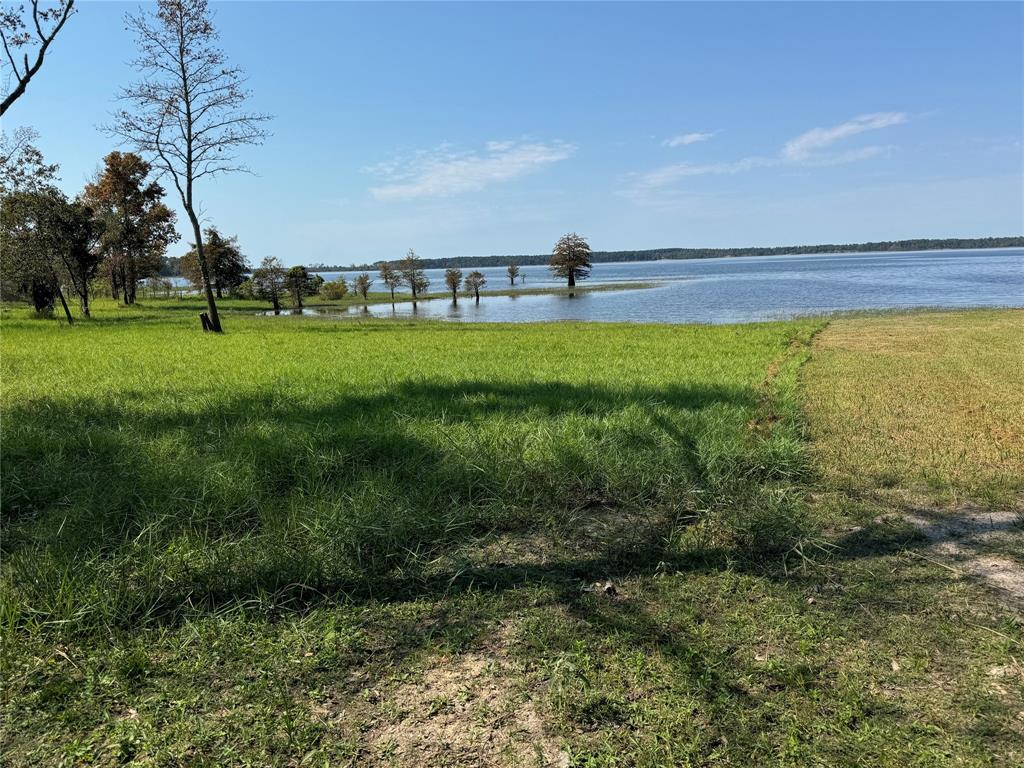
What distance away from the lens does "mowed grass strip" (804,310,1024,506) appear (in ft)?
17.5

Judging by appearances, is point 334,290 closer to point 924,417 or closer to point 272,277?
point 272,277

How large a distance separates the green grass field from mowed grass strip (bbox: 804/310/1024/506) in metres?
0.18

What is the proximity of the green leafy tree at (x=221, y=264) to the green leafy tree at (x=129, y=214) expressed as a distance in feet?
36.0

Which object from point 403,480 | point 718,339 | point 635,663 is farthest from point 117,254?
point 635,663

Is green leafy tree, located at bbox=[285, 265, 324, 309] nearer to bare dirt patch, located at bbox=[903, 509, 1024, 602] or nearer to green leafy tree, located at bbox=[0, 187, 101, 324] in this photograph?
green leafy tree, located at bbox=[0, 187, 101, 324]

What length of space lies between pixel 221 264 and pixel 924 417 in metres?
73.2

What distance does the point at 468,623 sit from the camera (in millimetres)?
3273

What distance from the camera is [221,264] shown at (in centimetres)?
6794

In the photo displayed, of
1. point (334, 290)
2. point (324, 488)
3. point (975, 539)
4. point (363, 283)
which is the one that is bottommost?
point (975, 539)

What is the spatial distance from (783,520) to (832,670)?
169 centimetres

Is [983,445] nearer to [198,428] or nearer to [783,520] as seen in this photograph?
[783,520]

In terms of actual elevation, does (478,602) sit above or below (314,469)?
below

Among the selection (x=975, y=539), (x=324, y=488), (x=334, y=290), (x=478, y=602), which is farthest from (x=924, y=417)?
(x=334, y=290)

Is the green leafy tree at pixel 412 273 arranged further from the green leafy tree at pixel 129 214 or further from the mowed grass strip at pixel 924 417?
the mowed grass strip at pixel 924 417
